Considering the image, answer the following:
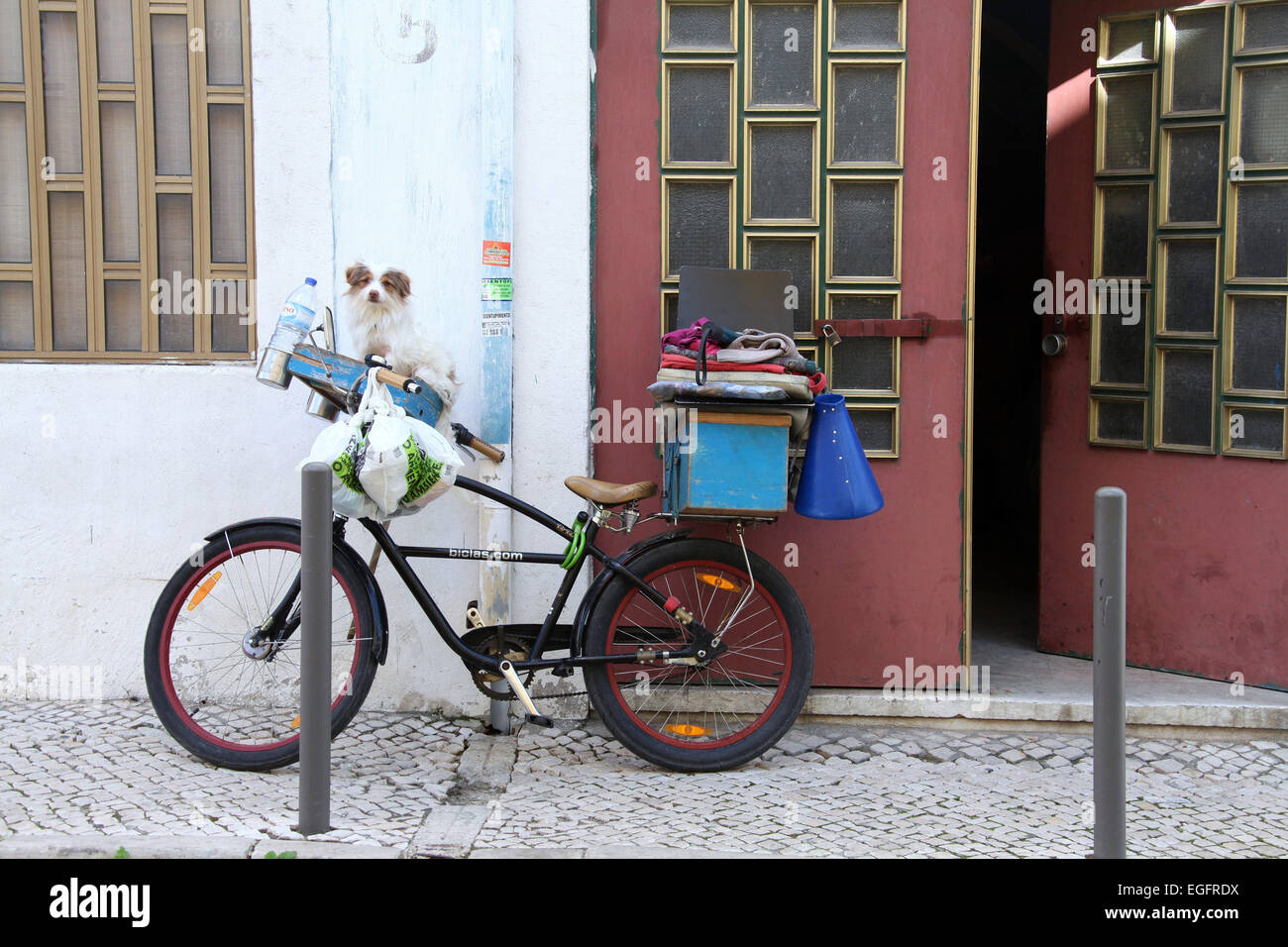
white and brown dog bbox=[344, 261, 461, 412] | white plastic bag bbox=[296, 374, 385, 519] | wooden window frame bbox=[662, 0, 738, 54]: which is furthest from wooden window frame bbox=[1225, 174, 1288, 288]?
white plastic bag bbox=[296, 374, 385, 519]

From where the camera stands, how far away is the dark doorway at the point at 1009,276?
8039 millimetres

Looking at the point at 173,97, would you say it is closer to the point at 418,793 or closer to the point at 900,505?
the point at 418,793

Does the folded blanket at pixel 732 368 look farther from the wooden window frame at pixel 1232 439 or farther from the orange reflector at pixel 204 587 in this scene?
the wooden window frame at pixel 1232 439

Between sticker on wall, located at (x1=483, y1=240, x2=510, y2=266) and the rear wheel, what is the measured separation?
1290mm

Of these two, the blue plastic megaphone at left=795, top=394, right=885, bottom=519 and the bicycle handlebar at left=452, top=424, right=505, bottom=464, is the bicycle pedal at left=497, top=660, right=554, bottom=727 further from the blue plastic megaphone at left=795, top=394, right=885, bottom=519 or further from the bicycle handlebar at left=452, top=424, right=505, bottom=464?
the blue plastic megaphone at left=795, top=394, right=885, bottom=519

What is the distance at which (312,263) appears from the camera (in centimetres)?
497

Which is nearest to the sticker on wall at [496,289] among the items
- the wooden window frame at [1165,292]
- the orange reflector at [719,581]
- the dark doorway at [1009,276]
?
the orange reflector at [719,581]

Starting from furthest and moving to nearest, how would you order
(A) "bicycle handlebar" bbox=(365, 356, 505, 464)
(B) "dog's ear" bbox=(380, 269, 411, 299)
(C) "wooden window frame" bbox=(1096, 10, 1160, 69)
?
1. (C) "wooden window frame" bbox=(1096, 10, 1160, 69)
2. (B) "dog's ear" bbox=(380, 269, 411, 299)
3. (A) "bicycle handlebar" bbox=(365, 356, 505, 464)

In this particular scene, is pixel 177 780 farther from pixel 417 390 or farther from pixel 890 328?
pixel 890 328

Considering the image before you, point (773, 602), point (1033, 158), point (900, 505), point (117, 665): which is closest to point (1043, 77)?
point (1033, 158)

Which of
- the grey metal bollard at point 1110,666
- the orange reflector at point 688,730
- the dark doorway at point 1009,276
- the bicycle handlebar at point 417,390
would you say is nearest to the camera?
the grey metal bollard at point 1110,666

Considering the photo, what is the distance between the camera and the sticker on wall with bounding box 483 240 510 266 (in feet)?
15.8

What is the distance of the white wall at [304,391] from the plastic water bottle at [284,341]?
636mm

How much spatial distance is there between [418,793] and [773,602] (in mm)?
1412
